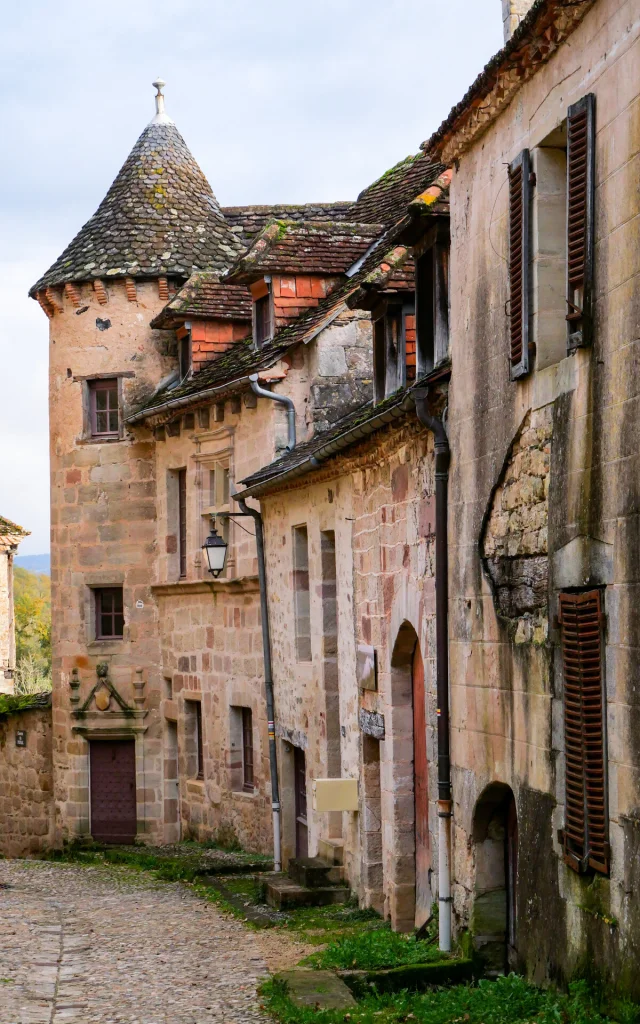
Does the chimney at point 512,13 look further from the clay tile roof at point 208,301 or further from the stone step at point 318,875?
the clay tile roof at point 208,301

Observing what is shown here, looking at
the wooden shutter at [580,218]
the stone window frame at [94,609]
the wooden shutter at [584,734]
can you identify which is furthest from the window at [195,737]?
the wooden shutter at [580,218]

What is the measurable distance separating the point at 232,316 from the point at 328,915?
960cm

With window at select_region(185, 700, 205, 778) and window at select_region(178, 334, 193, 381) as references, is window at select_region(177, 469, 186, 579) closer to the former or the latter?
window at select_region(178, 334, 193, 381)

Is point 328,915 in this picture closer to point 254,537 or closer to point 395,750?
point 395,750

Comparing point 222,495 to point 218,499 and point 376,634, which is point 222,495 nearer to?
point 218,499

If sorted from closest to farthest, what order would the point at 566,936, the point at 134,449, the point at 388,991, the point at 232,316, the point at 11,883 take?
the point at 566,936
the point at 388,991
the point at 11,883
the point at 232,316
the point at 134,449

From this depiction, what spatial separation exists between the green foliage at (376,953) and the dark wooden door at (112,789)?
1127 centimetres

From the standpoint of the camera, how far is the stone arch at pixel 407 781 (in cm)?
1188

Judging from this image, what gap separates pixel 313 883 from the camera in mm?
14016

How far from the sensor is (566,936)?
7.91 m

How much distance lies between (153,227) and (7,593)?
691 inches

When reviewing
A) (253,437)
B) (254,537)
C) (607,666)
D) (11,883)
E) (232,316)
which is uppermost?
(232,316)

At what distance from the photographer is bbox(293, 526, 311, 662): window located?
1605cm

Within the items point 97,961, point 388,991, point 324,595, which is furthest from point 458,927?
point 324,595
